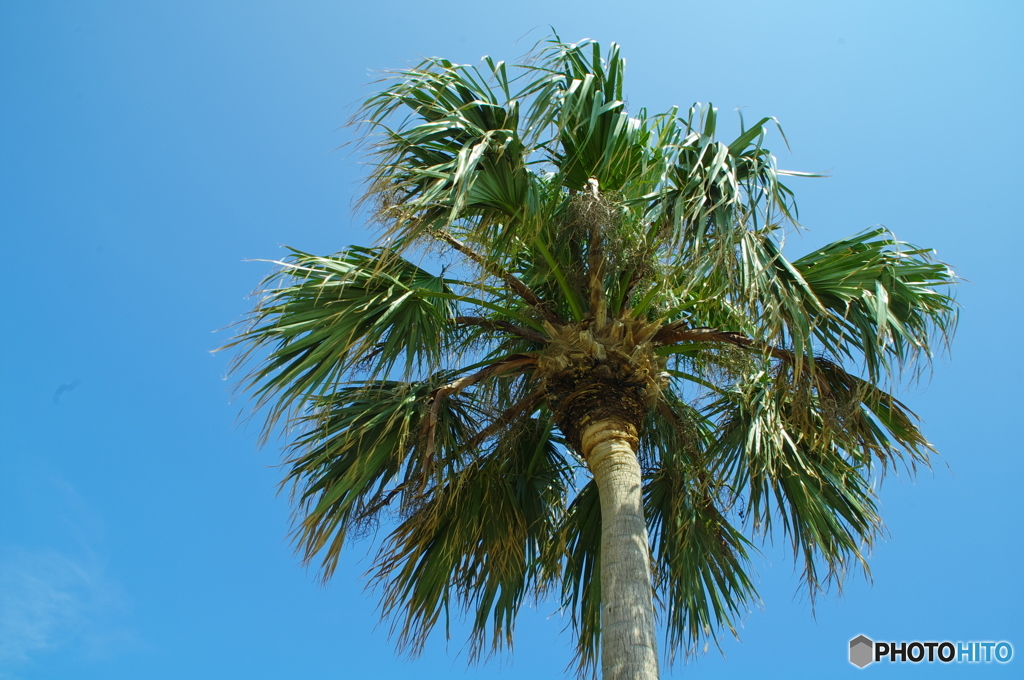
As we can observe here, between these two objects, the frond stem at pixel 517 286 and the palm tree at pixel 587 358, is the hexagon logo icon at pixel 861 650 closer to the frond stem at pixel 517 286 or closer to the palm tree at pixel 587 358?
the palm tree at pixel 587 358

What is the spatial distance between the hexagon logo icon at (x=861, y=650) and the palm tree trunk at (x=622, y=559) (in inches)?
115

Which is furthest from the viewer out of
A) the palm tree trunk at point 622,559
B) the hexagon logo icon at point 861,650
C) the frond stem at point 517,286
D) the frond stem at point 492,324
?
the hexagon logo icon at point 861,650

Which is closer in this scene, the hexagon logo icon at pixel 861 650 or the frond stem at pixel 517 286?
the frond stem at pixel 517 286

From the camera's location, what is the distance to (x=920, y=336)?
5.49 m

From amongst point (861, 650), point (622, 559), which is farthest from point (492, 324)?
point (861, 650)

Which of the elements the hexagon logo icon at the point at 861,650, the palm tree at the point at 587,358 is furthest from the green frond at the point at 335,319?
the hexagon logo icon at the point at 861,650

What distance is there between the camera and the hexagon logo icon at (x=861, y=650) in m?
7.04

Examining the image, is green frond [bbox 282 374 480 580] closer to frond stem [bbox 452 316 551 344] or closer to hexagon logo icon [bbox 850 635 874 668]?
frond stem [bbox 452 316 551 344]

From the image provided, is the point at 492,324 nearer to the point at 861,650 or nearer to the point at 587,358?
the point at 587,358

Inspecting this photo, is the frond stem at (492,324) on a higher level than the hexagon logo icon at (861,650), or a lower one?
higher

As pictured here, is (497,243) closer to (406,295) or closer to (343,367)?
(406,295)

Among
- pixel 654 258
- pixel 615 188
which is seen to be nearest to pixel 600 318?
pixel 654 258

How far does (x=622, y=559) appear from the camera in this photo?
5.06 m

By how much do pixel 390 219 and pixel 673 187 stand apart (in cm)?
187
